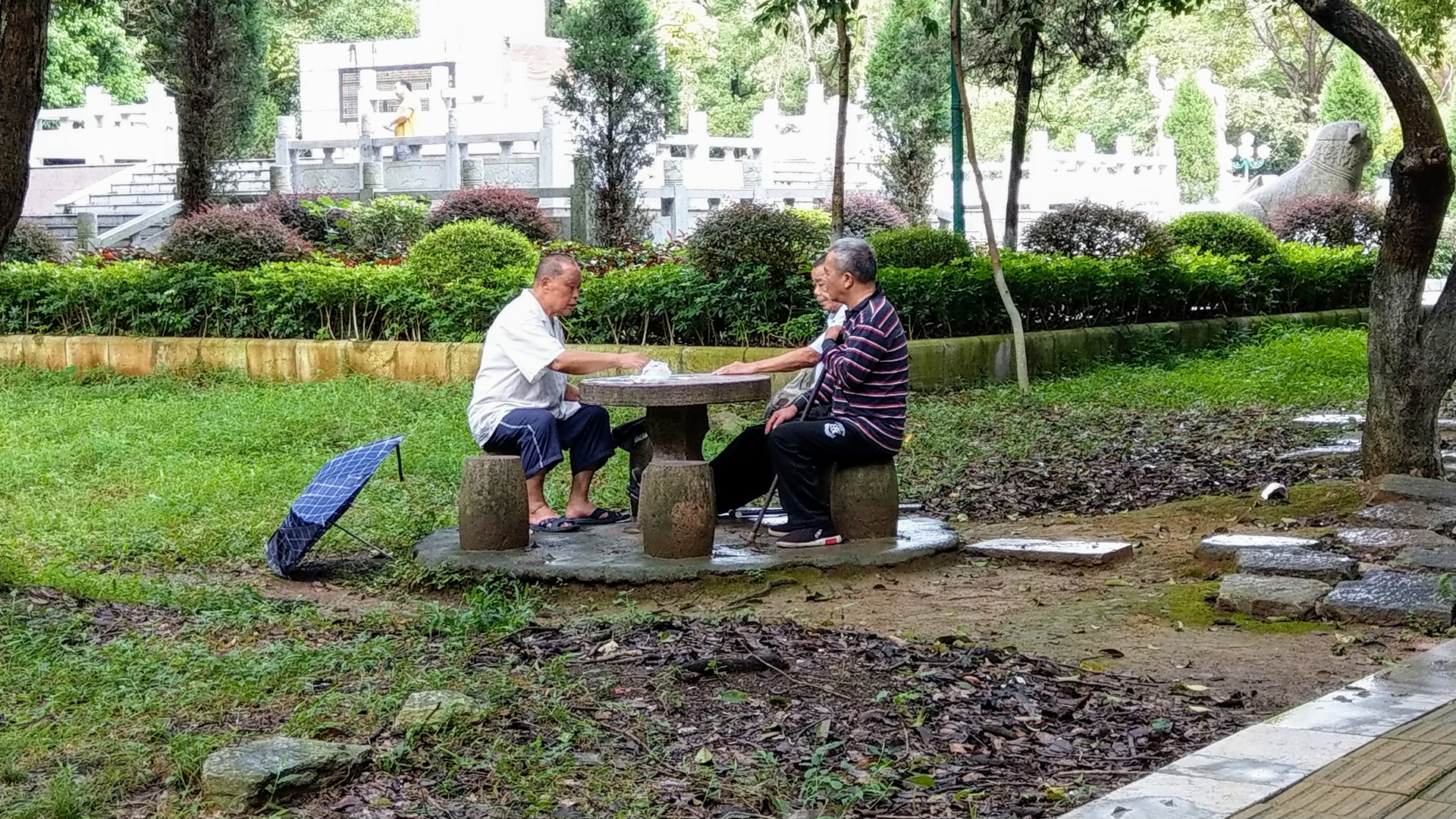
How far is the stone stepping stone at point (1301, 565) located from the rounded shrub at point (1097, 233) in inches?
429

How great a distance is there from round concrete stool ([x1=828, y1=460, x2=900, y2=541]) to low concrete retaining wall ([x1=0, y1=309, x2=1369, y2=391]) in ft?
15.4

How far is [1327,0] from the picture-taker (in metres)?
7.65

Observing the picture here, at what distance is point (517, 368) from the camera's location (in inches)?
297

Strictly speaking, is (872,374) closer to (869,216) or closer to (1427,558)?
(1427,558)

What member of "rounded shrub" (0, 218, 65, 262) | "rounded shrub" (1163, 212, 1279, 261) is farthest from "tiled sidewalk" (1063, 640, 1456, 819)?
"rounded shrub" (0, 218, 65, 262)

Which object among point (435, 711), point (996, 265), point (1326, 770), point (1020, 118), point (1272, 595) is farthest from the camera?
point (1020, 118)

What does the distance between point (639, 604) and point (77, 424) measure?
6849 millimetres

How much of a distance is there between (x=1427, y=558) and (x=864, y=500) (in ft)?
8.01

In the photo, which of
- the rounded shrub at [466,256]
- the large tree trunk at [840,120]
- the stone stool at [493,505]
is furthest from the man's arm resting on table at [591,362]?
the rounded shrub at [466,256]

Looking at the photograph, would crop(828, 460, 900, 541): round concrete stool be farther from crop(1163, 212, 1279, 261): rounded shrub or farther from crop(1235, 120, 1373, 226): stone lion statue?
crop(1235, 120, 1373, 226): stone lion statue

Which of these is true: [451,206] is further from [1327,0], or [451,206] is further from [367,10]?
[367,10]

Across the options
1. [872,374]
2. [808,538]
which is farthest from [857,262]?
[808,538]

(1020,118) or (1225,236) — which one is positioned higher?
(1020,118)

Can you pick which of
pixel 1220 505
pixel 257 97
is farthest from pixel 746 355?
pixel 257 97
